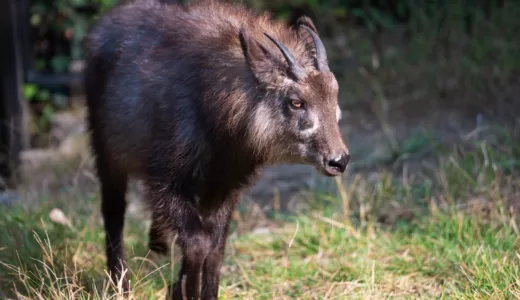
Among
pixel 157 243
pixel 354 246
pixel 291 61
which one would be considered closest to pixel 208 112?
pixel 291 61

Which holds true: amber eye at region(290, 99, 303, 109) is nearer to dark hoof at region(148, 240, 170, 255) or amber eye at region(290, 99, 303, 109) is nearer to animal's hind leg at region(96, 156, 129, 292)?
animal's hind leg at region(96, 156, 129, 292)

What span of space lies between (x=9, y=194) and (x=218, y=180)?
3.30 meters

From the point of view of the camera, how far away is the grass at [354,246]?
4.11 m

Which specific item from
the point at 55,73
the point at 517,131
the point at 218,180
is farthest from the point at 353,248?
the point at 55,73

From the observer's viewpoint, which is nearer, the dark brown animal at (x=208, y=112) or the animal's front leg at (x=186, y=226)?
the dark brown animal at (x=208, y=112)

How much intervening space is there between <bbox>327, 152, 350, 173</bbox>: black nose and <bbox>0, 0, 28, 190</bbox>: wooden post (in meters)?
4.82

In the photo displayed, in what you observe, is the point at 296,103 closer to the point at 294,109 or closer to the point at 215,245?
the point at 294,109

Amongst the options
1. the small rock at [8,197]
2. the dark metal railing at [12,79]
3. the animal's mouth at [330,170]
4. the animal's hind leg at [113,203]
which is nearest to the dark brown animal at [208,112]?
the animal's mouth at [330,170]

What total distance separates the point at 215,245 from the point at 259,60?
3.58ft

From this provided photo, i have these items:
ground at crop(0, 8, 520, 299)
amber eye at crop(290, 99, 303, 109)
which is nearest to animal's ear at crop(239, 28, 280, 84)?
amber eye at crop(290, 99, 303, 109)

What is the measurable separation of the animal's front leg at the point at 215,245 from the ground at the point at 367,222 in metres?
0.20

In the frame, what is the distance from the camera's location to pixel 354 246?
4.86m

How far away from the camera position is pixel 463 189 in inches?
203

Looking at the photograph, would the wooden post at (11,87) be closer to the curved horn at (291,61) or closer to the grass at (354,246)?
the grass at (354,246)
